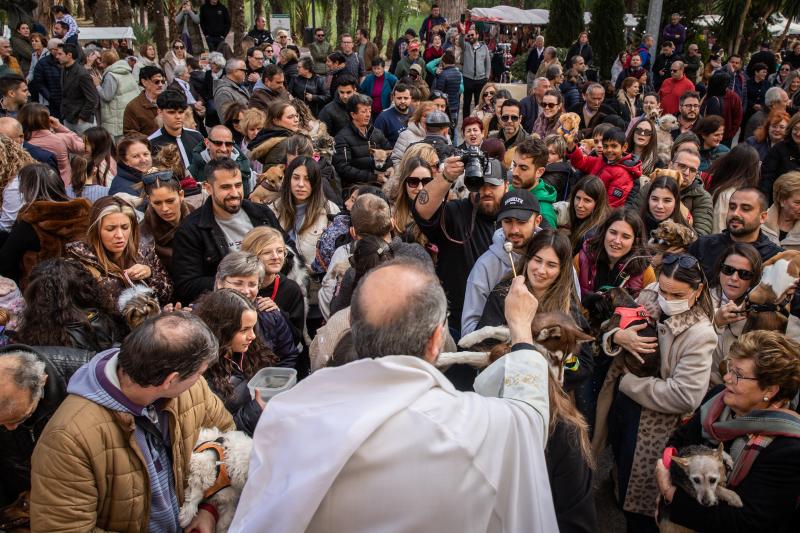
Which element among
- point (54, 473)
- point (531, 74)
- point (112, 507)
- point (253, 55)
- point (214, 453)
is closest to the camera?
point (54, 473)

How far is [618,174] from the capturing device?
19.9 feet

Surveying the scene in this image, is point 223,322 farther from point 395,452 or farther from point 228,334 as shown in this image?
point 395,452

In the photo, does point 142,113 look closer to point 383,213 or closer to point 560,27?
point 383,213

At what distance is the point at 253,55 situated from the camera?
10.5 meters

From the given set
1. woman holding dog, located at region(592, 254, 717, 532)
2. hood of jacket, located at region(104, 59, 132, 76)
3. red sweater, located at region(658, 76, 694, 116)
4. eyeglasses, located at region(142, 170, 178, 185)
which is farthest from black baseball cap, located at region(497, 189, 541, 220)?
red sweater, located at region(658, 76, 694, 116)

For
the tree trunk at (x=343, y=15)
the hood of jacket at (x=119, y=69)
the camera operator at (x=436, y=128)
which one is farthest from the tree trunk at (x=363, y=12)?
the camera operator at (x=436, y=128)

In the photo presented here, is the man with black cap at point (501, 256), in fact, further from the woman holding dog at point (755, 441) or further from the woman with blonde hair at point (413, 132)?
the woman with blonde hair at point (413, 132)

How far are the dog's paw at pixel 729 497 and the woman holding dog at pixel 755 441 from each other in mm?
22

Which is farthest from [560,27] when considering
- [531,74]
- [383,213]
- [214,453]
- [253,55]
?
[214,453]

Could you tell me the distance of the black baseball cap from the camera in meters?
3.73

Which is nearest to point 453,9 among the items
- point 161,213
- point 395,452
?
point 161,213

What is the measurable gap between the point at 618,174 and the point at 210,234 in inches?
148

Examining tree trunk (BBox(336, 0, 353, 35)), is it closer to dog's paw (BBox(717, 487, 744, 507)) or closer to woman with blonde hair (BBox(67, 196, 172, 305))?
woman with blonde hair (BBox(67, 196, 172, 305))

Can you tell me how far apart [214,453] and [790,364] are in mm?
2383
